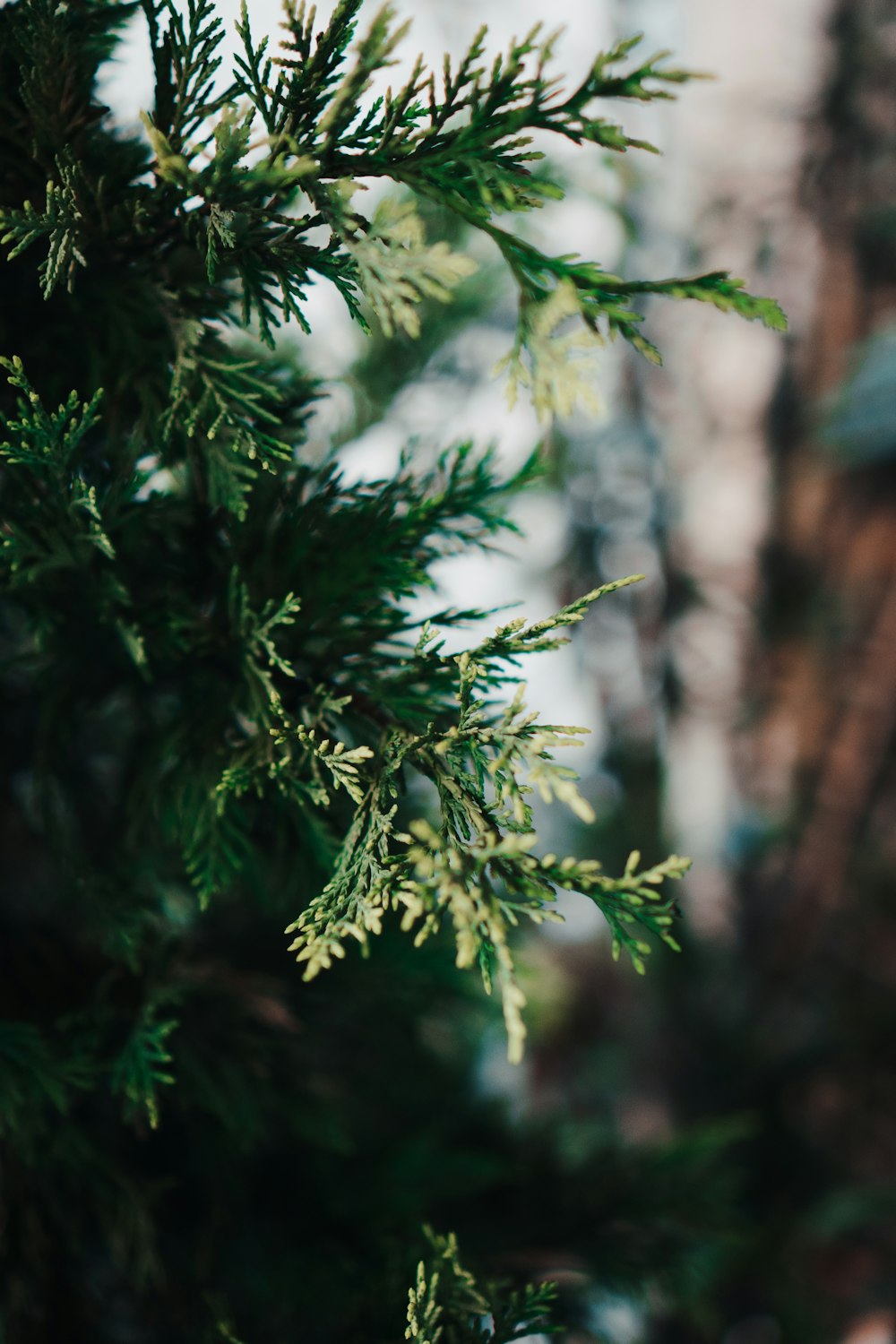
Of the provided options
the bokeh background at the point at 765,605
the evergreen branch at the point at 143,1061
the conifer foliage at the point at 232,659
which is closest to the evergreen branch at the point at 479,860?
the conifer foliage at the point at 232,659

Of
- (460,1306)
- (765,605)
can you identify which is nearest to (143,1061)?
(460,1306)

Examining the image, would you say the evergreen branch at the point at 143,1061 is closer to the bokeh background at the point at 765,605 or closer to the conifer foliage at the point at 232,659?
the conifer foliage at the point at 232,659

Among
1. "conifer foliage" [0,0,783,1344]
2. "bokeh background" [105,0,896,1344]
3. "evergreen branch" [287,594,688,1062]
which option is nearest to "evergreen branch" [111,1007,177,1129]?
"conifer foliage" [0,0,783,1344]

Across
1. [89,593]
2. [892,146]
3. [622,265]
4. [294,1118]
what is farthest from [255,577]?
[892,146]

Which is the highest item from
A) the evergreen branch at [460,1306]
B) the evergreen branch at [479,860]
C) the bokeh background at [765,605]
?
the bokeh background at [765,605]

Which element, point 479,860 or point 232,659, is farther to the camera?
point 232,659

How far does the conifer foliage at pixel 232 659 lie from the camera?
22.4 inches

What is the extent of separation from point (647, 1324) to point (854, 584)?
7.57 ft

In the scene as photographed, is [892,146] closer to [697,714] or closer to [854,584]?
[854,584]

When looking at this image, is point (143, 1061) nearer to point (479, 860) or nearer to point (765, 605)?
point (479, 860)

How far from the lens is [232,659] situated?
77cm

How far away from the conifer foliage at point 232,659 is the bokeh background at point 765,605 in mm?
1327

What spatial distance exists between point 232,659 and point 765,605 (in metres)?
2.25

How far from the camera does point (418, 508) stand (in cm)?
81
